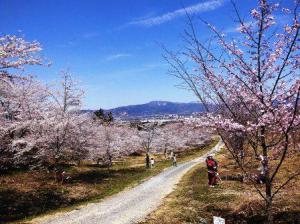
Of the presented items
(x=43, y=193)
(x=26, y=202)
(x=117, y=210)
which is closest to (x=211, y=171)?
(x=117, y=210)

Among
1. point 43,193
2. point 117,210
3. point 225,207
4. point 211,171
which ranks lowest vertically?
point 43,193

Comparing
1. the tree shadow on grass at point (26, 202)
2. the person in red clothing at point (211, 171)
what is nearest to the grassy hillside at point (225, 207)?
the person in red clothing at point (211, 171)

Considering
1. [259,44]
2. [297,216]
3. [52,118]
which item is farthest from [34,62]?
[52,118]

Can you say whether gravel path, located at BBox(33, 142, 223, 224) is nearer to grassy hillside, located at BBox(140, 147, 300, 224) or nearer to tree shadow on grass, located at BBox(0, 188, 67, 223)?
grassy hillside, located at BBox(140, 147, 300, 224)

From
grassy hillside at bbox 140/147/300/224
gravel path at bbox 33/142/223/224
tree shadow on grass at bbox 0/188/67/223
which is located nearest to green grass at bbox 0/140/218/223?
tree shadow on grass at bbox 0/188/67/223

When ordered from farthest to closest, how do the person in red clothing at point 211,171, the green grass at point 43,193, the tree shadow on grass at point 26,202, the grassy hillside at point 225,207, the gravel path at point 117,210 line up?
1. the person in red clothing at point 211,171
2. the green grass at point 43,193
3. the tree shadow on grass at point 26,202
4. the gravel path at point 117,210
5. the grassy hillside at point 225,207

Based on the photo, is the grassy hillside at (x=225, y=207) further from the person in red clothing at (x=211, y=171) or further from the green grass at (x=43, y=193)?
the green grass at (x=43, y=193)

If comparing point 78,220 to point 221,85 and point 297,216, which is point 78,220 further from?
point 221,85

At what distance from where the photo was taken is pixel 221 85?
10617mm

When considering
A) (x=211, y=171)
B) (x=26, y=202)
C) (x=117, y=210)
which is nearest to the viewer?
(x=117, y=210)

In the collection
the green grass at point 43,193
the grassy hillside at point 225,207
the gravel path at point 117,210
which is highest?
the grassy hillside at point 225,207

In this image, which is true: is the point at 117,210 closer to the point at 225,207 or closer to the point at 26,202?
the point at 225,207

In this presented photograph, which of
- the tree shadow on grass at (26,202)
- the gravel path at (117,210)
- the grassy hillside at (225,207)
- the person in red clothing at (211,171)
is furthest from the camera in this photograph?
the person in red clothing at (211,171)

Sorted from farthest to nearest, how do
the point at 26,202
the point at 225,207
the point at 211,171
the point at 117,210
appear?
1. the point at 211,171
2. the point at 26,202
3. the point at 117,210
4. the point at 225,207
